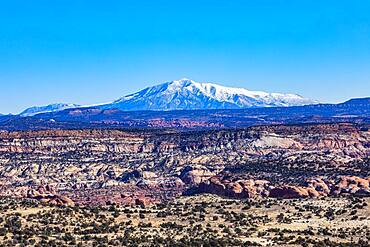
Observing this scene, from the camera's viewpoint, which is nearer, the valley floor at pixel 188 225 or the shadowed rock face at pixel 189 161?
the valley floor at pixel 188 225

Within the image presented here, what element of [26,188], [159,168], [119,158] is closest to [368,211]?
[26,188]

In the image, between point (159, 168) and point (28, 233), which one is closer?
point (28, 233)

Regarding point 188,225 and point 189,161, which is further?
point 189,161

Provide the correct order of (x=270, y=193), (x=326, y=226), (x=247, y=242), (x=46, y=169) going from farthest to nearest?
(x=46, y=169) → (x=270, y=193) → (x=326, y=226) → (x=247, y=242)

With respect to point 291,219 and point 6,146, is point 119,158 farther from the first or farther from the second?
point 291,219

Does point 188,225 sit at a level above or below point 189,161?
above

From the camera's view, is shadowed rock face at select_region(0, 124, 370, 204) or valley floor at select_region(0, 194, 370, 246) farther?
shadowed rock face at select_region(0, 124, 370, 204)

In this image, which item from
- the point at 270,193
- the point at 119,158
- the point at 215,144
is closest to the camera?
the point at 270,193
